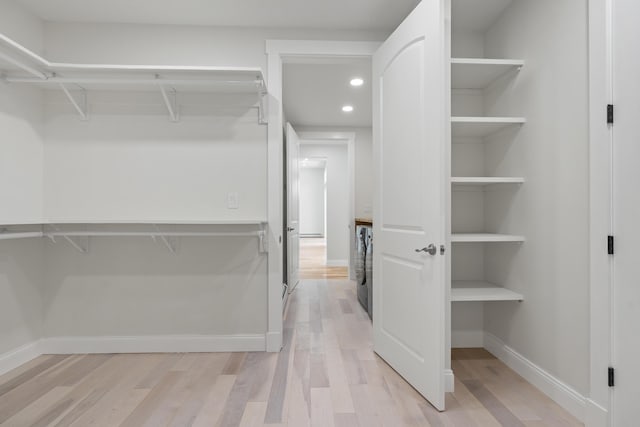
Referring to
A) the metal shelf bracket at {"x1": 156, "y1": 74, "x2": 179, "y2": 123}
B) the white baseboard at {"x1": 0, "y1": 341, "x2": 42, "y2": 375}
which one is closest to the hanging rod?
the white baseboard at {"x1": 0, "y1": 341, "x2": 42, "y2": 375}

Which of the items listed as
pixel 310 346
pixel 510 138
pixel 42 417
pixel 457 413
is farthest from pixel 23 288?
pixel 510 138

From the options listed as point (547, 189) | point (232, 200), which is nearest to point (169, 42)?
point (232, 200)

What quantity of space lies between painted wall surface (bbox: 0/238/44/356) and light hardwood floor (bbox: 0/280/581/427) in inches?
8.6

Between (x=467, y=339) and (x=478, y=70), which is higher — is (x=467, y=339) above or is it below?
below

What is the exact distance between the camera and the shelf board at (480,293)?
215cm

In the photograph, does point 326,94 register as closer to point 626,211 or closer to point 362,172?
point 362,172

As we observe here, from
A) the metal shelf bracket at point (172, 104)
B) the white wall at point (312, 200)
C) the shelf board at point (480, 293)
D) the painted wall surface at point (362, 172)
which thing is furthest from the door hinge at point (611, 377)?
the white wall at point (312, 200)

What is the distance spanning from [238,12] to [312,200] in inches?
400

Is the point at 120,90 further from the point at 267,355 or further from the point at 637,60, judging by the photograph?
the point at 637,60

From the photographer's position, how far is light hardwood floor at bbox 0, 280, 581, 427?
173 centimetres

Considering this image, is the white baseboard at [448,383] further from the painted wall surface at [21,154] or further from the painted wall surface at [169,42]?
the painted wall surface at [21,154]

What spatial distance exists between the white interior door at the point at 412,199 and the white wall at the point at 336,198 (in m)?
4.20

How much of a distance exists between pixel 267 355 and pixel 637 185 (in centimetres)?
238

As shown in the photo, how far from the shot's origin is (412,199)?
204cm
